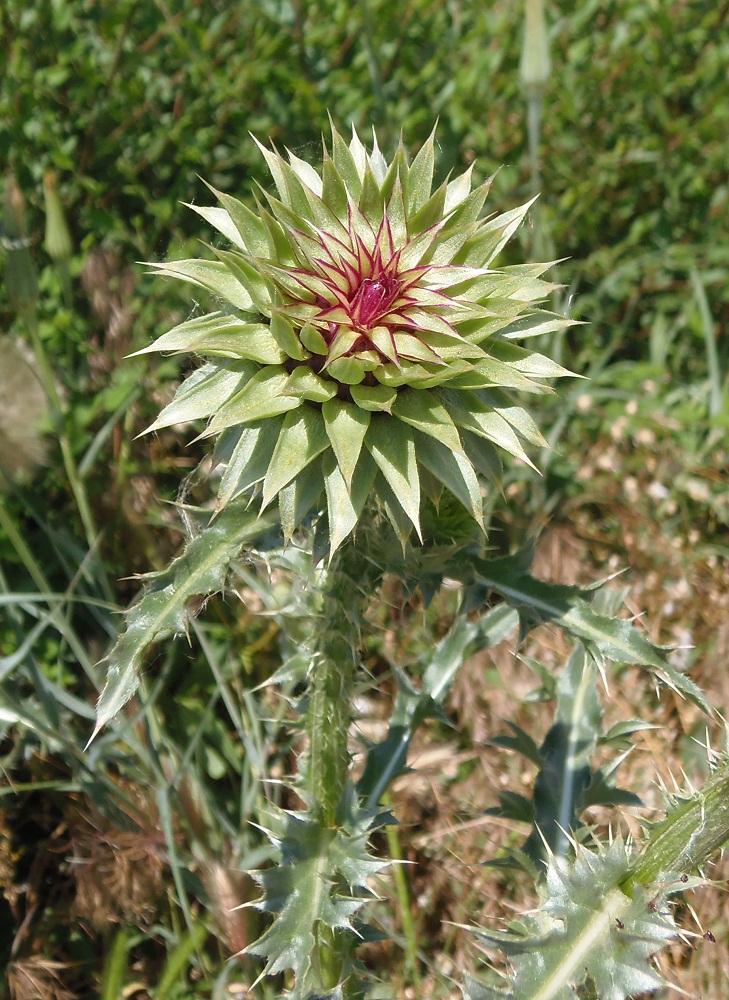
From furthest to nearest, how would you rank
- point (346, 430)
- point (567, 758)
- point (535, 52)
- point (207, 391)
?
point (535, 52) < point (567, 758) < point (207, 391) < point (346, 430)

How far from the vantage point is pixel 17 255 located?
2.41 metres

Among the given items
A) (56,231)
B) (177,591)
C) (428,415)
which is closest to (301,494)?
(428,415)

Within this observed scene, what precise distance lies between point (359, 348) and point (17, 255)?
1235 millimetres

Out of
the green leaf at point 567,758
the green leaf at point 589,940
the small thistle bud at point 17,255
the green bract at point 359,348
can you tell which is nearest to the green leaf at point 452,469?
the green bract at point 359,348

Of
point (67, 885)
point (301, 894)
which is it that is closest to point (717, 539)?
point (301, 894)

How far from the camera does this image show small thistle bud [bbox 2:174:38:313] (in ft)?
7.71

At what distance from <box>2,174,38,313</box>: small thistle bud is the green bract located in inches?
32.9

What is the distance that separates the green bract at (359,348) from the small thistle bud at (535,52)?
4.99ft

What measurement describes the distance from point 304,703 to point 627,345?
9.05ft

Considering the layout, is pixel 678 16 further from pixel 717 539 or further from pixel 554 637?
pixel 554 637

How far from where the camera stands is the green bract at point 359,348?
5.16ft

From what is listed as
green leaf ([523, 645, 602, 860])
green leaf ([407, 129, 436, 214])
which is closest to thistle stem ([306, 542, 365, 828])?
green leaf ([523, 645, 602, 860])

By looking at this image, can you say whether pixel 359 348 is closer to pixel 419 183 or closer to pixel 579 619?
pixel 419 183

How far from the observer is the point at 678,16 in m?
4.42
